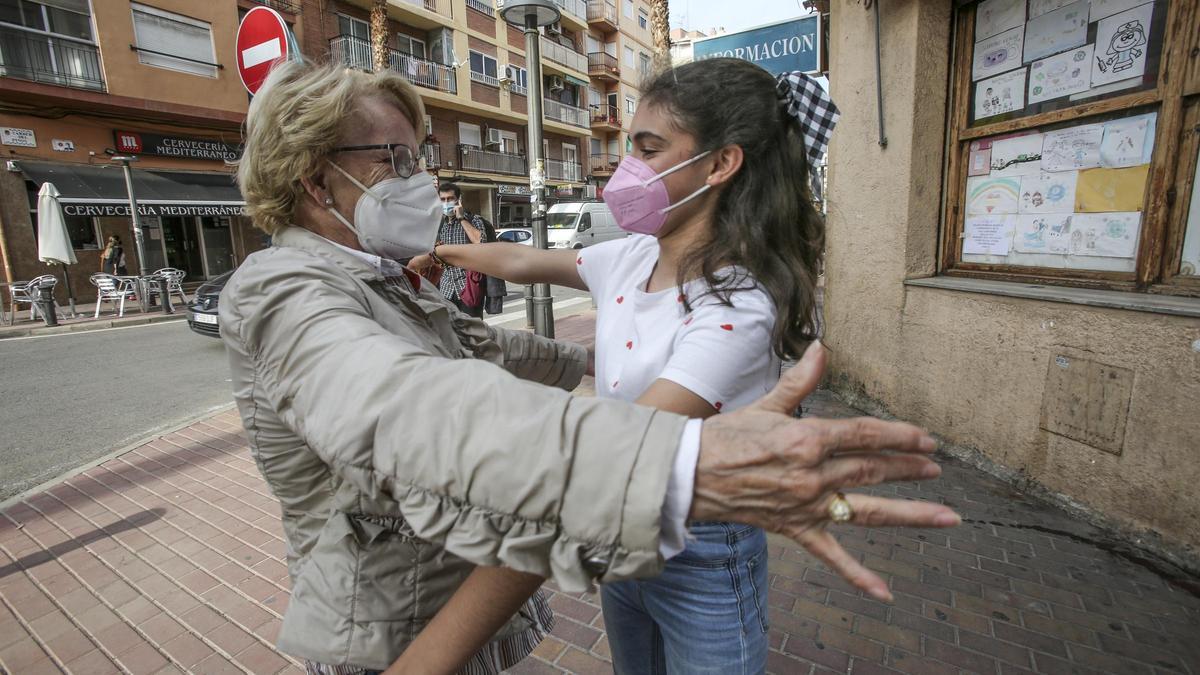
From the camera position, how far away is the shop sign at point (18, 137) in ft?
45.0

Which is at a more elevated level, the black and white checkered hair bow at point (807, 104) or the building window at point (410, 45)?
the building window at point (410, 45)

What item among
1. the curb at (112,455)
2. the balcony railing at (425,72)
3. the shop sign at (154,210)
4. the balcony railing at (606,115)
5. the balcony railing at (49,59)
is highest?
the balcony railing at (606,115)

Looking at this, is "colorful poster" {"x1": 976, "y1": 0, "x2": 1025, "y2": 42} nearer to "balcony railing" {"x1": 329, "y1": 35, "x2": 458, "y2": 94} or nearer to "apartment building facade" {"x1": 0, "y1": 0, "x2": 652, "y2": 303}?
"apartment building facade" {"x1": 0, "y1": 0, "x2": 652, "y2": 303}

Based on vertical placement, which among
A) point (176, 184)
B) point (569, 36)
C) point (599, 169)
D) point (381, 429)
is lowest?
point (381, 429)

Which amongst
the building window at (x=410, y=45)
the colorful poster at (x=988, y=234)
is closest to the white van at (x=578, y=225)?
the building window at (x=410, y=45)

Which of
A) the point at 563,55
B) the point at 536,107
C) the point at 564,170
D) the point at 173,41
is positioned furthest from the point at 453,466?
the point at 563,55

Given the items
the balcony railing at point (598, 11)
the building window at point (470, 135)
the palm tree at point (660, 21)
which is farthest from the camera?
the balcony railing at point (598, 11)

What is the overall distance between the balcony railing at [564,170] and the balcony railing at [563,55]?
513 cm

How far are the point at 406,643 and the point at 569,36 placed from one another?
37.8 metres

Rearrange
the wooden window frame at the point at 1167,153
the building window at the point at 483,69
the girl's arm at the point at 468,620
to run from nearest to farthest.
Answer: the girl's arm at the point at 468,620 < the wooden window frame at the point at 1167,153 < the building window at the point at 483,69

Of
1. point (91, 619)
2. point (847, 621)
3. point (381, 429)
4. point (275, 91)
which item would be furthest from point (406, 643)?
point (91, 619)

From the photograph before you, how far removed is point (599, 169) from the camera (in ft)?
120

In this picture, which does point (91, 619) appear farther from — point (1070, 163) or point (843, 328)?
point (1070, 163)

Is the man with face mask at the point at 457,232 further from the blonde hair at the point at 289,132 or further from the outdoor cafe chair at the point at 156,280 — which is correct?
the outdoor cafe chair at the point at 156,280
